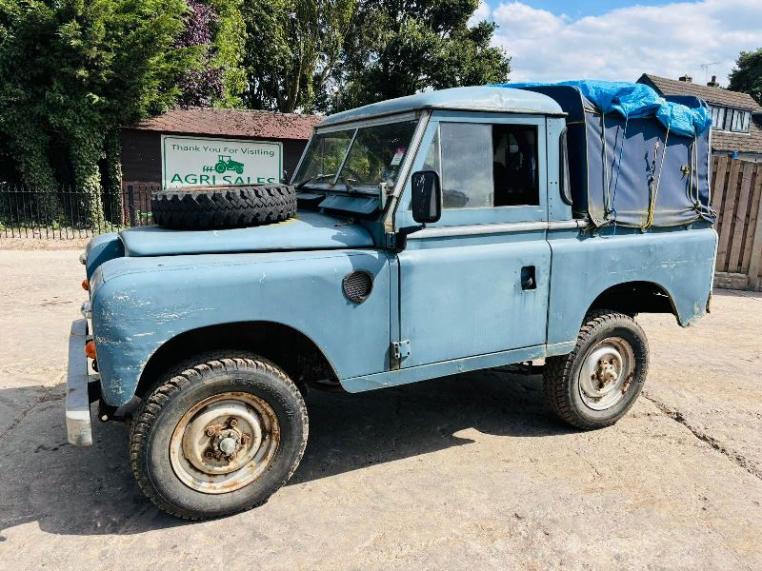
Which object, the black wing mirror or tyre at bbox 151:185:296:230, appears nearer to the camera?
the black wing mirror

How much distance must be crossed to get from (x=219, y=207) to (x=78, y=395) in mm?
1228

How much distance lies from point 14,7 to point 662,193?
1531cm

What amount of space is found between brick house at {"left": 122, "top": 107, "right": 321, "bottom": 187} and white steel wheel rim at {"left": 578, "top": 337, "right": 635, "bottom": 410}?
42.3 ft

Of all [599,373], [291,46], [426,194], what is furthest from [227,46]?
[426,194]

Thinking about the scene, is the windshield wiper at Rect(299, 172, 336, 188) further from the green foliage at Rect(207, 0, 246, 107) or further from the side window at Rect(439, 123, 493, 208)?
the green foliage at Rect(207, 0, 246, 107)

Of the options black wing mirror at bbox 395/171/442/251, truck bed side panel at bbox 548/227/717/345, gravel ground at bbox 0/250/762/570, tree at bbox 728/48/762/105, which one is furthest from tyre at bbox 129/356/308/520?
tree at bbox 728/48/762/105

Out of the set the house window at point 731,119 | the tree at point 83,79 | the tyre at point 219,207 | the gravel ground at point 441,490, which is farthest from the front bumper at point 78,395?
the house window at point 731,119

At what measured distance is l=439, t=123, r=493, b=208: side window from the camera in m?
3.61

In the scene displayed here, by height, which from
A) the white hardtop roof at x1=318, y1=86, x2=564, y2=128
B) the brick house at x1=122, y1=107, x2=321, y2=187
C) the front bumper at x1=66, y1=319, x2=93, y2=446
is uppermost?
the brick house at x1=122, y1=107, x2=321, y2=187

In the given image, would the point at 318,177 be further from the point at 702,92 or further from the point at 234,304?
the point at 702,92

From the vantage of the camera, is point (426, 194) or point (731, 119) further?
point (731, 119)

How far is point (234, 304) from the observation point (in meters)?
3.02

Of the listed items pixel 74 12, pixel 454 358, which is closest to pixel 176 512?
pixel 454 358

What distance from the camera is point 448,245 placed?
3627 mm
